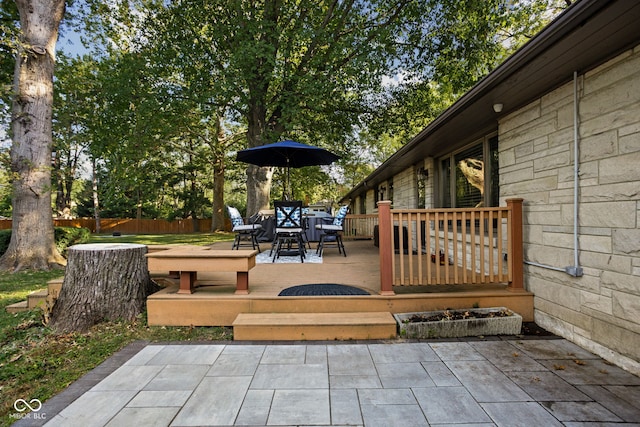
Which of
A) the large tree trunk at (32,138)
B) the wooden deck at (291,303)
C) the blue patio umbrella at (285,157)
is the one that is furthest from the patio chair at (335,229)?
the large tree trunk at (32,138)

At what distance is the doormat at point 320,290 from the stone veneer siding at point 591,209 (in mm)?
1790

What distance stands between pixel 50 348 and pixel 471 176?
212 inches

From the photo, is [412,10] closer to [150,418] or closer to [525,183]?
[525,183]

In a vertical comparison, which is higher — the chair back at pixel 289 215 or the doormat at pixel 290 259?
the chair back at pixel 289 215

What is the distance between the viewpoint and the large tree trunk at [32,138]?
5801 mm

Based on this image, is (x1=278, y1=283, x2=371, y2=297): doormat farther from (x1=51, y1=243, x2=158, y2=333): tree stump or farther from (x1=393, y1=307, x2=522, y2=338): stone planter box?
(x1=51, y1=243, x2=158, y2=333): tree stump

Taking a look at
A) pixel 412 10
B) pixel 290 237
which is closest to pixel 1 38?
pixel 290 237

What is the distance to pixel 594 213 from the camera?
2.48 metres

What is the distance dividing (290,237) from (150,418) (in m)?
3.70

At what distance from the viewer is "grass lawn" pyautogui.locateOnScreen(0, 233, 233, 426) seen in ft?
6.67

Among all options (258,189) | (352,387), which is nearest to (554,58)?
(352,387)

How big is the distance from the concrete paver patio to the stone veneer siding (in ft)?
1.03

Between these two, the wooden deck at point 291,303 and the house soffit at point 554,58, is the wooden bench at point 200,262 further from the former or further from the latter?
the house soffit at point 554,58

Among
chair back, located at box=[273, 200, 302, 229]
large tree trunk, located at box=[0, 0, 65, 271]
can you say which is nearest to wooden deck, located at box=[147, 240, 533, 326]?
chair back, located at box=[273, 200, 302, 229]
